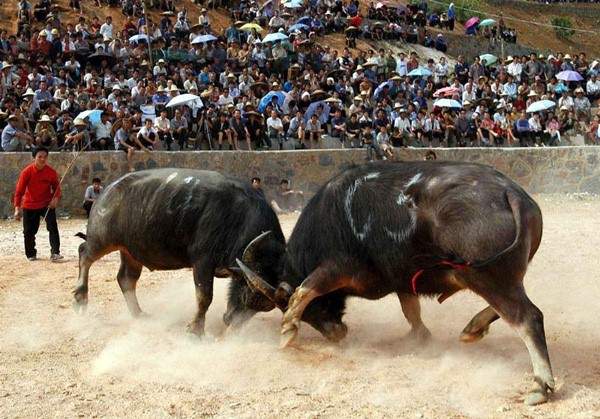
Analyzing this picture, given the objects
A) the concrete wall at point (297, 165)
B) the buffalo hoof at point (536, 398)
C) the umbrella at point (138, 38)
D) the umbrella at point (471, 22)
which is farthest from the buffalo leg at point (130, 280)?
the umbrella at point (471, 22)

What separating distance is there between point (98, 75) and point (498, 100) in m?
11.9

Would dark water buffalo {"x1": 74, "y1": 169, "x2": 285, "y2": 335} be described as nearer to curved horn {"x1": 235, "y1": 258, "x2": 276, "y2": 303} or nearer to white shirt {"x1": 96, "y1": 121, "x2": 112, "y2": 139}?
curved horn {"x1": 235, "y1": 258, "x2": 276, "y2": 303}

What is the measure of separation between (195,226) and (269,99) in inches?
579

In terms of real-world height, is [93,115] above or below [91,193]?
above

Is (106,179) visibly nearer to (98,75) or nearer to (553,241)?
(98,75)

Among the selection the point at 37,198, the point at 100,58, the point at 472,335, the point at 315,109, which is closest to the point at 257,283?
the point at 472,335

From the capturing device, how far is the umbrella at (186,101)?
826 inches

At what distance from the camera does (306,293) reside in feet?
24.6

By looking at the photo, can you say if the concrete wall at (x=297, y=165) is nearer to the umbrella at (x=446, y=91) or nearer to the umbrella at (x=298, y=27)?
the umbrella at (x=446, y=91)

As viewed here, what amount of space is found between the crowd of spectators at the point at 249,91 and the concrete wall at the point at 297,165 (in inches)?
19.7

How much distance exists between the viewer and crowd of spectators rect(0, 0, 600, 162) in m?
20.3

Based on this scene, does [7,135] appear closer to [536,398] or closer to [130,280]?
[130,280]

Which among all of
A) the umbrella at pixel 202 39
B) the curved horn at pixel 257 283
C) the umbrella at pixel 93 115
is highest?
the curved horn at pixel 257 283

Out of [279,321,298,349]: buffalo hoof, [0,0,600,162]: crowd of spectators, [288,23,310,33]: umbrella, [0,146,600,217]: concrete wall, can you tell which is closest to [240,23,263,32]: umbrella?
[0,0,600,162]: crowd of spectators
